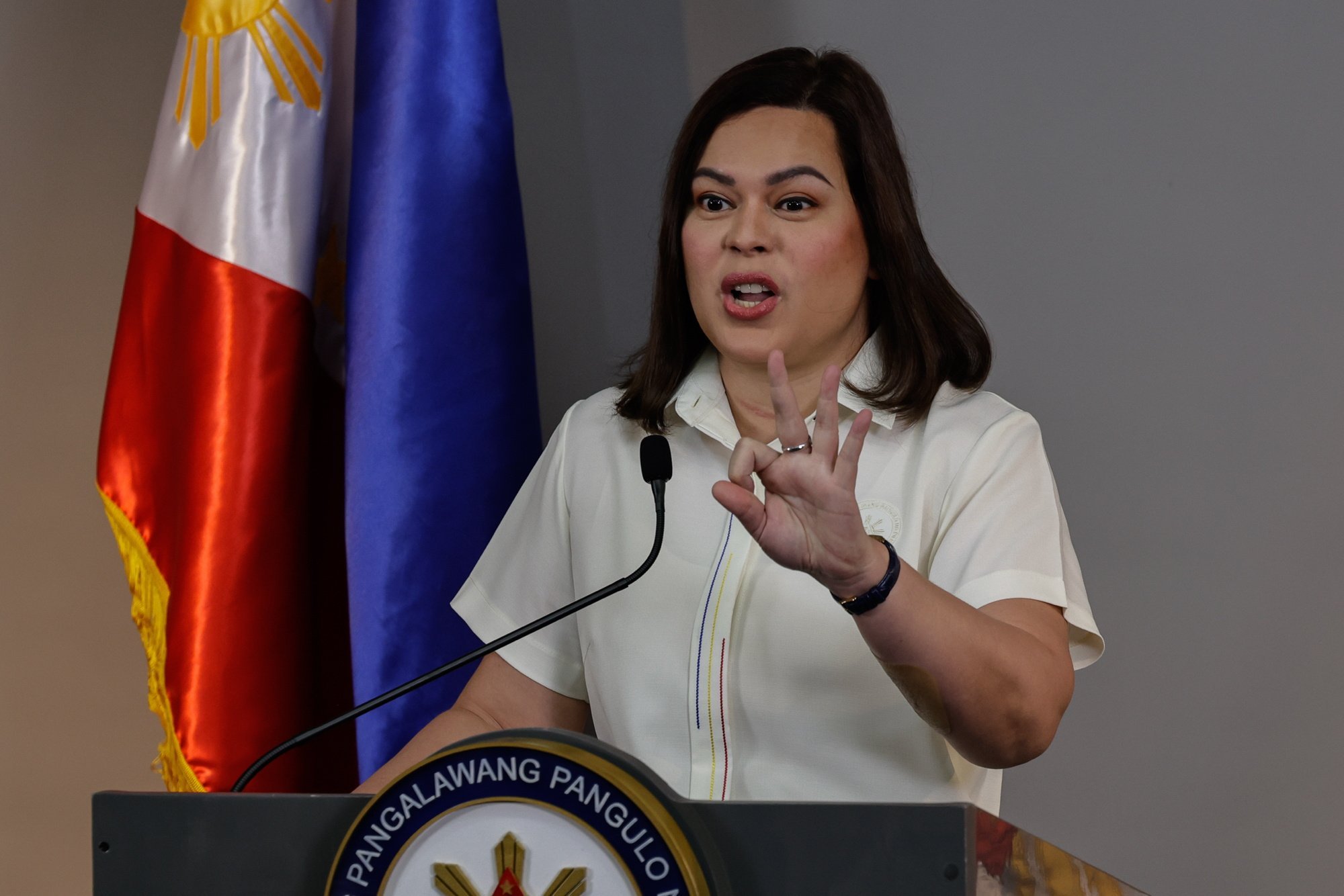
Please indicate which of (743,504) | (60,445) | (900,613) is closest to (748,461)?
(743,504)

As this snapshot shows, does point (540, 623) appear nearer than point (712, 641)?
Yes

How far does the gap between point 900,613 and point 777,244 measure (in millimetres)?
517

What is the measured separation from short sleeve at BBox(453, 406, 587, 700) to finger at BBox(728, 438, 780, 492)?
573mm

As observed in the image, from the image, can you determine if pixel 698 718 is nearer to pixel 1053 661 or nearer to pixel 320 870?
pixel 1053 661

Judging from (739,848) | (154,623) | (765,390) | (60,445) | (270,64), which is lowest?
(739,848)

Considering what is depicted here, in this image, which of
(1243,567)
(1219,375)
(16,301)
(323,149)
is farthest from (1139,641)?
(16,301)

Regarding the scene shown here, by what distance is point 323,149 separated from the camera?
1.63 metres

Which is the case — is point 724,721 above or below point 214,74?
below

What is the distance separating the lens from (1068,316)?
5.71ft

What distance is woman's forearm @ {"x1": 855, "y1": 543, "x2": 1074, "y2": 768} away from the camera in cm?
90

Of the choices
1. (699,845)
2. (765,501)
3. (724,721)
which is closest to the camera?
(699,845)

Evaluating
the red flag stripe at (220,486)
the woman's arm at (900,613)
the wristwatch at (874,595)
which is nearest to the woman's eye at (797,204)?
the woman's arm at (900,613)

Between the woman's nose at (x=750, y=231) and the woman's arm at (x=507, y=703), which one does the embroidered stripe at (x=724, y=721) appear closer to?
the woman's arm at (x=507, y=703)

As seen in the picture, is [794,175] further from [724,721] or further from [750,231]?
[724,721]
